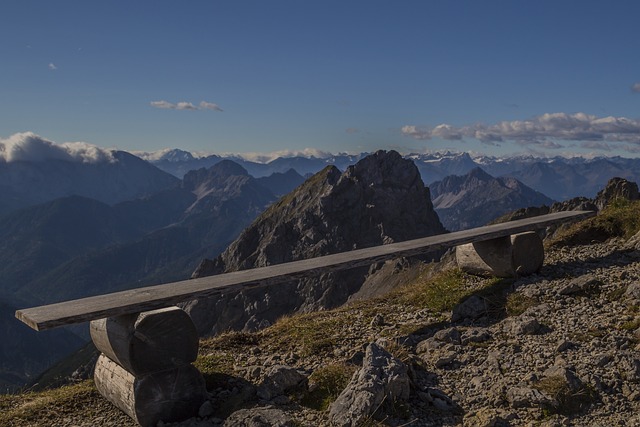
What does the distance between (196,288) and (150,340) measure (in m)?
1.15

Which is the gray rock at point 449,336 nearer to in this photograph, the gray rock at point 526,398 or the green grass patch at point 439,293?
the green grass patch at point 439,293

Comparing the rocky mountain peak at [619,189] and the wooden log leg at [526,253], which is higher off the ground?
the wooden log leg at [526,253]

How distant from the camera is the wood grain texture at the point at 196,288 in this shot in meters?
7.02

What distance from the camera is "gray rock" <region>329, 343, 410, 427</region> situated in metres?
6.87

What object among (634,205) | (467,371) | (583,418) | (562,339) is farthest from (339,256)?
(634,205)

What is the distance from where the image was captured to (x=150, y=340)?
7.54 metres

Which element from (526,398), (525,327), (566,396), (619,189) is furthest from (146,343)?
(619,189)

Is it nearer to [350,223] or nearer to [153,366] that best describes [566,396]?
[153,366]

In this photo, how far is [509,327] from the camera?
31.5 ft

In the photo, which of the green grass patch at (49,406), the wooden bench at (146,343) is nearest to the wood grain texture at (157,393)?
the wooden bench at (146,343)

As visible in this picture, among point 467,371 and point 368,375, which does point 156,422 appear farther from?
point 467,371

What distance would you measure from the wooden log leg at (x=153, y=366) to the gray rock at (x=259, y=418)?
1.07 meters

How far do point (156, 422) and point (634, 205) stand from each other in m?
15.1

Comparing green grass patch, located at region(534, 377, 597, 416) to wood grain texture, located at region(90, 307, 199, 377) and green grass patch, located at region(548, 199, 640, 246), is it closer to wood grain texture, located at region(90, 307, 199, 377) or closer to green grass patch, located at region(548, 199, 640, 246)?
wood grain texture, located at region(90, 307, 199, 377)
